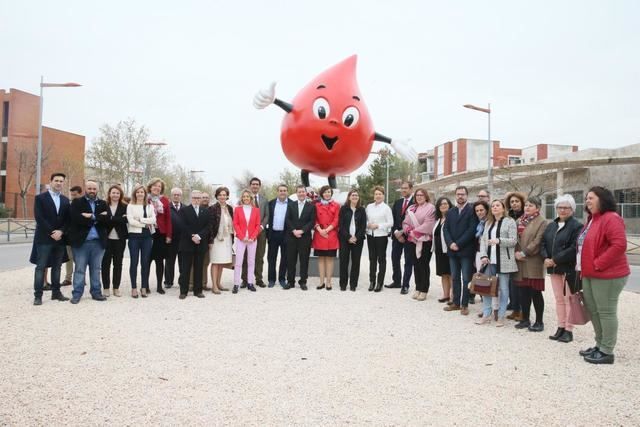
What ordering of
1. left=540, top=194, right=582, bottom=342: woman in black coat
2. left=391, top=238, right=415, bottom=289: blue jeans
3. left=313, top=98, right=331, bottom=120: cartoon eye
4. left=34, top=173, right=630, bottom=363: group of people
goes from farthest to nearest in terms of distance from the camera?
1. left=313, top=98, right=331, bottom=120: cartoon eye
2. left=391, top=238, right=415, bottom=289: blue jeans
3. left=540, top=194, right=582, bottom=342: woman in black coat
4. left=34, top=173, right=630, bottom=363: group of people

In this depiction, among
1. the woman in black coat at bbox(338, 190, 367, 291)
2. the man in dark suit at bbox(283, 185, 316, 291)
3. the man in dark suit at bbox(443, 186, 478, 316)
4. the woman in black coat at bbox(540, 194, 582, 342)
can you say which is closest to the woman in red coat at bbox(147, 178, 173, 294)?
the man in dark suit at bbox(283, 185, 316, 291)

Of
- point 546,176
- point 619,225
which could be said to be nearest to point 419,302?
point 619,225

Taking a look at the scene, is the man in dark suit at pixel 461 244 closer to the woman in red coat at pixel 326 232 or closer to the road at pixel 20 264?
the woman in red coat at pixel 326 232

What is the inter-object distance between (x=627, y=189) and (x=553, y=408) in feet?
83.1

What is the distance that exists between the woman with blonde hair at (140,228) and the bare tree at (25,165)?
103 ft

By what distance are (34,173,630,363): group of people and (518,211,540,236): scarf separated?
0.06 ft

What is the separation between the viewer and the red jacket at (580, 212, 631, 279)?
4359 millimetres

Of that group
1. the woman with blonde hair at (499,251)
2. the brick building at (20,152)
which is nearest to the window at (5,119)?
the brick building at (20,152)

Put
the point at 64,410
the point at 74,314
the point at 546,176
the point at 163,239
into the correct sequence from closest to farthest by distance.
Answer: the point at 64,410 → the point at 74,314 → the point at 163,239 → the point at 546,176

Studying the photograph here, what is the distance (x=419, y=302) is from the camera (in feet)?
24.0

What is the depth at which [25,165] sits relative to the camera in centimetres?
3500

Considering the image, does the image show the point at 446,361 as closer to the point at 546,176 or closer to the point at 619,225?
the point at 619,225

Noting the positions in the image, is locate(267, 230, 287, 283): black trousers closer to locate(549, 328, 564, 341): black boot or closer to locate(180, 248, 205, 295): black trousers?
locate(180, 248, 205, 295): black trousers

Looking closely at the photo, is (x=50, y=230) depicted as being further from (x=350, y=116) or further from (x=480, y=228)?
(x=480, y=228)
